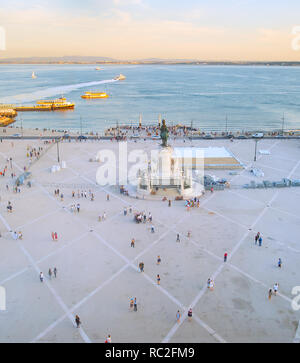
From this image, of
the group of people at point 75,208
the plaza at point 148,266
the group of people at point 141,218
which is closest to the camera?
the plaza at point 148,266

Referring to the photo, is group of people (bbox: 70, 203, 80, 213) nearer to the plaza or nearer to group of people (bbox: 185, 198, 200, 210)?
the plaza

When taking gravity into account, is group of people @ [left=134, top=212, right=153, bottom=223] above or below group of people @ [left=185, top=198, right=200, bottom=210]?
below

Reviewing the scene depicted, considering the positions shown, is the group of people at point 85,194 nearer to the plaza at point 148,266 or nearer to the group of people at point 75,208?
the plaza at point 148,266

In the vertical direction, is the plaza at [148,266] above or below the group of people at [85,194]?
below

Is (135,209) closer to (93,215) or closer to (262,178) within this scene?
(93,215)

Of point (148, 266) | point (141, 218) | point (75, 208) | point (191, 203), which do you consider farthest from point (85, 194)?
point (148, 266)

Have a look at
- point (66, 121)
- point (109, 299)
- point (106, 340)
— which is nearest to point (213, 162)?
point (109, 299)

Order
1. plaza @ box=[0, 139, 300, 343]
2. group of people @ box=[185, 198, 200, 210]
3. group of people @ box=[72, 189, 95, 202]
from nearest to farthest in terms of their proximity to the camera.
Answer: plaza @ box=[0, 139, 300, 343] → group of people @ box=[185, 198, 200, 210] → group of people @ box=[72, 189, 95, 202]

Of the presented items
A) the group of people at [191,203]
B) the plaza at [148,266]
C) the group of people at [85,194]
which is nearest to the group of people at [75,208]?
the plaza at [148,266]

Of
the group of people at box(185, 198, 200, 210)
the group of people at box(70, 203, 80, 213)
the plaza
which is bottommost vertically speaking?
the plaza

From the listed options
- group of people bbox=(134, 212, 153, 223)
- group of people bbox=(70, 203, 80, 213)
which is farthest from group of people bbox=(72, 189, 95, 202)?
group of people bbox=(134, 212, 153, 223)
